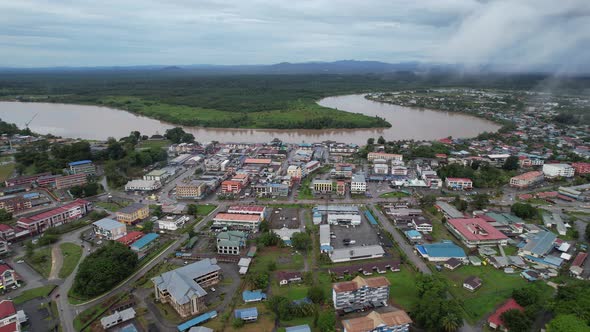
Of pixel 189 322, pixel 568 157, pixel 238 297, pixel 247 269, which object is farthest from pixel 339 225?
pixel 568 157

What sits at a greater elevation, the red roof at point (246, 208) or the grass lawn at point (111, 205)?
the red roof at point (246, 208)

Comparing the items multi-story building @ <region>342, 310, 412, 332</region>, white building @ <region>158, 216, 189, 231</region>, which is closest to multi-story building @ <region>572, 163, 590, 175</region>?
multi-story building @ <region>342, 310, 412, 332</region>

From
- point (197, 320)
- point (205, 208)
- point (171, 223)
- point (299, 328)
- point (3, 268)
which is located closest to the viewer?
point (299, 328)

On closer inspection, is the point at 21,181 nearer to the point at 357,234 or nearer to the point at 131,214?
the point at 131,214

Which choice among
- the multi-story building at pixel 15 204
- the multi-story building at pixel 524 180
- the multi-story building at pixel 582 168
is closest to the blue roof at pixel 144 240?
the multi-story building at pixel 15 204

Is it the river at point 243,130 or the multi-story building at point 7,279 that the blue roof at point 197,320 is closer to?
the multi-story building at point 7,279

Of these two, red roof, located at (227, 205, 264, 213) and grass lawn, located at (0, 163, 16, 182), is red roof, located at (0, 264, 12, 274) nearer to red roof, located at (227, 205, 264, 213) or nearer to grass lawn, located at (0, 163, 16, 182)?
red roof, located at (227, 205, 264, 213)

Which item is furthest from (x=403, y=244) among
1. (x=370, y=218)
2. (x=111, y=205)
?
(x=111, y=205)

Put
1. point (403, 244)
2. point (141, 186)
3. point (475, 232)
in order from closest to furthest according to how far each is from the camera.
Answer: point (403, 244) < point (475, 232) < point (141, 186)
